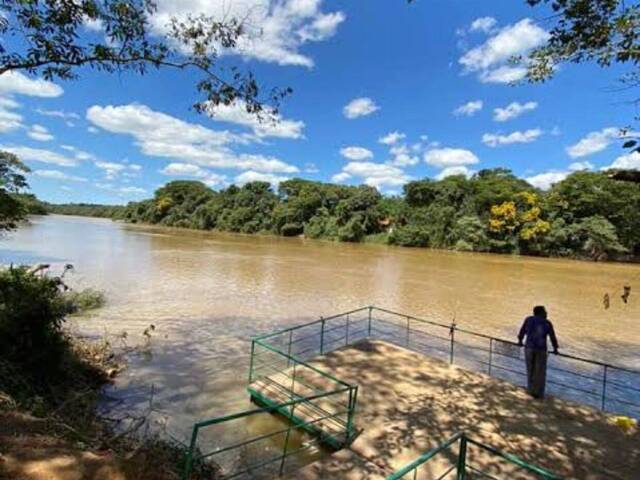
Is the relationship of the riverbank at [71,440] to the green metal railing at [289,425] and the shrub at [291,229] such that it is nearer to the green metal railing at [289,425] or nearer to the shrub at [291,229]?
the green metal railing at [289,425]

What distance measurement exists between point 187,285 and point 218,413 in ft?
44.6

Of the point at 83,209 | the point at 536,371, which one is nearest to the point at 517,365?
the point at 536,371

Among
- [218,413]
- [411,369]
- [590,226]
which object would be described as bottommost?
[218,413]

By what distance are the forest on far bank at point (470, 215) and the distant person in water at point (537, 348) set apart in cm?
2964

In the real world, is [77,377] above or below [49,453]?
below

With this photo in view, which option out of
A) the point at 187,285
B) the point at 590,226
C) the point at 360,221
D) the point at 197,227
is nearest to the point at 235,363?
the point at 187,285

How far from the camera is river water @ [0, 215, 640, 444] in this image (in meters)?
9.15

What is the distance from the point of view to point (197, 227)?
8938 centimetres

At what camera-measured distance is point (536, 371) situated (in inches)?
288

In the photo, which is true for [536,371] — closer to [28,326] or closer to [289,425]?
[289,425]

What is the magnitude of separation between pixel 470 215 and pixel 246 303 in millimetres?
40106

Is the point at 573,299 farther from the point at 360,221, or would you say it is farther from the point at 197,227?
the point at 197,227

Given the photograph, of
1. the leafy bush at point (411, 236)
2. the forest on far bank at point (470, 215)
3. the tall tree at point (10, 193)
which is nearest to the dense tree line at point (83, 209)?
the forest on far bank at point (470, 215)

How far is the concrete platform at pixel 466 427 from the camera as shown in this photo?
5.25m
